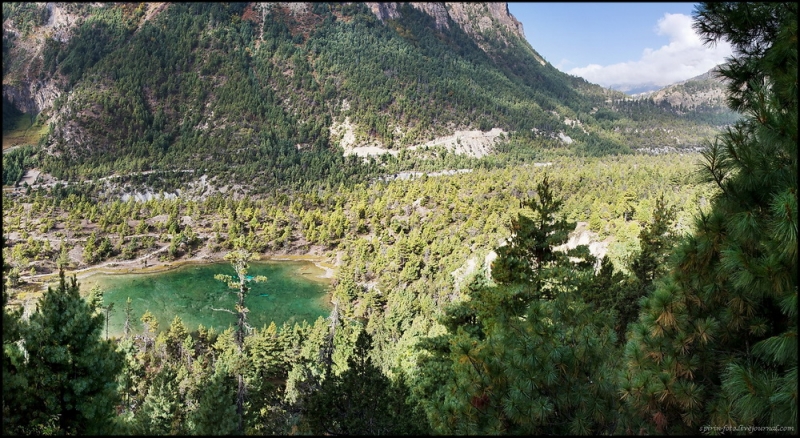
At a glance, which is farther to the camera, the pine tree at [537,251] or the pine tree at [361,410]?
the pine tree at [537,251]

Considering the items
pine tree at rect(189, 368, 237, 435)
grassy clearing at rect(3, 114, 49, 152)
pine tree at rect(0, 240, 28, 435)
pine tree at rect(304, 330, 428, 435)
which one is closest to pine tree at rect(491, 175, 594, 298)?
pine tree at rect(304, 330, 428, 435)

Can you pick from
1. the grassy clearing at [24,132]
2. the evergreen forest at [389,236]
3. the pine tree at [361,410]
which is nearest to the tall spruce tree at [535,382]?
the evergreen forest at [389,236]

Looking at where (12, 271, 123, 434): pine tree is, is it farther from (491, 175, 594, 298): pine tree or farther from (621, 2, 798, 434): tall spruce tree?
(621, 2, 798, 434): tall spruce tree

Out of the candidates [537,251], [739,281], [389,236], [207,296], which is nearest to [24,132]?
[207,296]

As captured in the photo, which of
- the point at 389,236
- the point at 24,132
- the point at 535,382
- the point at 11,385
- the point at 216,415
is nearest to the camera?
the point at 535,382

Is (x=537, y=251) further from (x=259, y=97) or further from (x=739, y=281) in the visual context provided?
(x=259, y=97)

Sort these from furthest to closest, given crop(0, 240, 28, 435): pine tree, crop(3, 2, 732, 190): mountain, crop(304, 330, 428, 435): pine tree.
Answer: crop(3, 2, 732, 190): mountain < crop(304, 330, 428, 435): pine tree < crop(0, 240, 28, 435): pine tree

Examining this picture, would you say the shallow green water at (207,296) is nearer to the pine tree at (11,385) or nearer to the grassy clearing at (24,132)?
the pine tree at (11,385)
